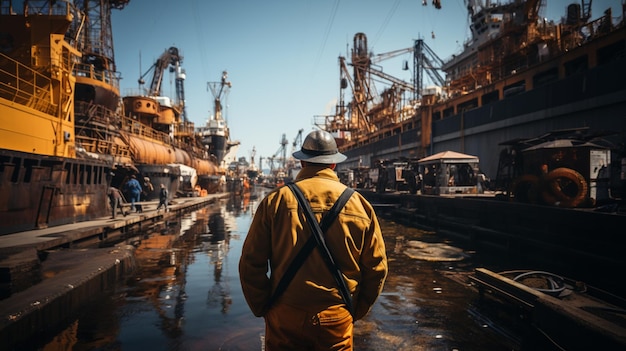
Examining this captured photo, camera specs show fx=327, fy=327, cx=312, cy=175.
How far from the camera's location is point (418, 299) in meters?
6.01

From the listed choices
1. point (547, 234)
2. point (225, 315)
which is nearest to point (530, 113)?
point (547, 234)

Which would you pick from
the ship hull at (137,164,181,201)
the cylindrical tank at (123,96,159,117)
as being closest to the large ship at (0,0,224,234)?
the ship hull at (137,164,181,201)

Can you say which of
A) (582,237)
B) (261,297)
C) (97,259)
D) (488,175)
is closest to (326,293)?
(261,297)

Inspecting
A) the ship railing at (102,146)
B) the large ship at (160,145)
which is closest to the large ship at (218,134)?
the large ship at (160,145)

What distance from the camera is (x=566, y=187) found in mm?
9867

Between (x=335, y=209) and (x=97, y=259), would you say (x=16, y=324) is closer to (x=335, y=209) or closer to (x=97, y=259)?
(x=97, y=259)

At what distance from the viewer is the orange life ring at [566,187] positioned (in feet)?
30.3

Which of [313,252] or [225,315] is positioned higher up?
[313,252]

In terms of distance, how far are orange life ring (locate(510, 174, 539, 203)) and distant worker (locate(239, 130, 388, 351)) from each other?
10809 millimetres

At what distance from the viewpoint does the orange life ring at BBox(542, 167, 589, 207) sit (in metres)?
9.23

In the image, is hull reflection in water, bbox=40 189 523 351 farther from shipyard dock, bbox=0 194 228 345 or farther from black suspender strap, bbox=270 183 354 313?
black suspender strap, bbox=270 183 354 313

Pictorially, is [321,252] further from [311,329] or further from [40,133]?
[40,133]

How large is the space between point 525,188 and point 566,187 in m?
1.49

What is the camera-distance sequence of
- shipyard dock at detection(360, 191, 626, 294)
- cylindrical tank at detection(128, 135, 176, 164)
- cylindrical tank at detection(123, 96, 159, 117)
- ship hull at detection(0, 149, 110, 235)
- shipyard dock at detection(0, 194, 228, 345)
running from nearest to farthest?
shipyard dock at detection(0, 194, 228, 345) → shipyard dock at detection(360, 191, 626, 294) → ship hull at detection(0, 149, 110, 235) → cylindrical tank at detection(128, 135, 176, 164) → cylindrical tank at detection(123, 96, 159, 117)
